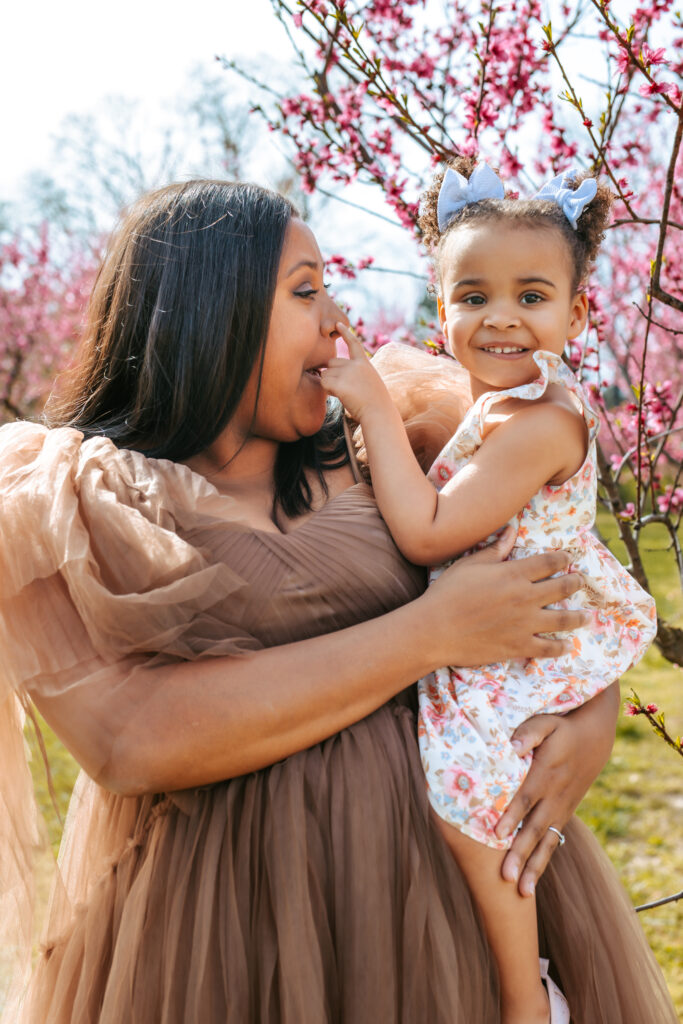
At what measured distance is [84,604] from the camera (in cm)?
134

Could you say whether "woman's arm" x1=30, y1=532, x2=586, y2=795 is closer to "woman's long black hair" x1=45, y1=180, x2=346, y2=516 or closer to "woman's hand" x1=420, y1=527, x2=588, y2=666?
"woman's hand" x1=420, y1=527, x2=588, y2=666

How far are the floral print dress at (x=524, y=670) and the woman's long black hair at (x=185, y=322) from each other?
48 cm

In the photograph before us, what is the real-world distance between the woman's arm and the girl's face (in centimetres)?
42

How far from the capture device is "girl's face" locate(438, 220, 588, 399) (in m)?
1.56

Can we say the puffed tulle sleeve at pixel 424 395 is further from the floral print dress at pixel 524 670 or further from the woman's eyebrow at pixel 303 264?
the woman's eyebrow at pixel 303 264

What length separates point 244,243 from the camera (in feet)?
5.81

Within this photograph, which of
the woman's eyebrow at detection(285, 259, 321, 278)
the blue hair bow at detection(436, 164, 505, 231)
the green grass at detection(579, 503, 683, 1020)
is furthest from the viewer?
the green grass at detection(579, 503, 683, 1020)

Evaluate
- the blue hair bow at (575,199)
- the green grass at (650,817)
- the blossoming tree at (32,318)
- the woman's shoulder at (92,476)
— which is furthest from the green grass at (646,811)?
the blossoming tree at (32,318)

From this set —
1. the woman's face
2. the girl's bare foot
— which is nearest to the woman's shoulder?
the woman's face

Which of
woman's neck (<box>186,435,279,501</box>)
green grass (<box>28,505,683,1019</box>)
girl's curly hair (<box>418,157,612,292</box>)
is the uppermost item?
girl's curly hair (<box>418,157,612,292</box>)

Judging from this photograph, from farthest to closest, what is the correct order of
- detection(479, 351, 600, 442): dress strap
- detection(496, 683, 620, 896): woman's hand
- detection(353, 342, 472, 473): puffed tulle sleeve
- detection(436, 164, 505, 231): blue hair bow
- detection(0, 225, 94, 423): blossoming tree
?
detection(0, 225, 94, 423): blossoming tree → detection(353, 342, 472, 473): puffed tulle sleeve → detection(436, 164, 505, 231): blue hair bow → detection(479, 351, 600, 442): dress strap → detection(496, 683, 620, 896): woman's hand

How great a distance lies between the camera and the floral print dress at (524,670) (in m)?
1.41

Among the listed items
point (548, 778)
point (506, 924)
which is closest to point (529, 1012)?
point (506, 924)

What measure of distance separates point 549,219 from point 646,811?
3669mm
